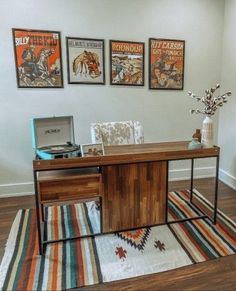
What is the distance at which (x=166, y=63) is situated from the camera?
334 cm

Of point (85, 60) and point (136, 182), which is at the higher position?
point (85, 60)

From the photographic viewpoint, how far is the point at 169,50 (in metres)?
3.32

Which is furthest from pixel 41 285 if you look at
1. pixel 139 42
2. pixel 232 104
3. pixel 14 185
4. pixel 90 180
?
pixel 232 104

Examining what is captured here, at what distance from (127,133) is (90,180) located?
87 cm

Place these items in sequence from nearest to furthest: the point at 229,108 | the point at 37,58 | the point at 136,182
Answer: the point at 136,182 → the point at 37,58 → the point at 229,108

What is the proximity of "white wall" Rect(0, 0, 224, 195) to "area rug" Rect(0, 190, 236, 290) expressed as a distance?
1037mm

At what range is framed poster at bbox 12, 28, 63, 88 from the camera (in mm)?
2883

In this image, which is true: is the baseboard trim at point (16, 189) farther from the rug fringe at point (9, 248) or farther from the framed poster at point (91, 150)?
the framed poster at point (91, 150)

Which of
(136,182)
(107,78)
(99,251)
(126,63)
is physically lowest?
(99,251)

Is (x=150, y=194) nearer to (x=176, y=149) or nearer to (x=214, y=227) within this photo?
(x=176, y=149)

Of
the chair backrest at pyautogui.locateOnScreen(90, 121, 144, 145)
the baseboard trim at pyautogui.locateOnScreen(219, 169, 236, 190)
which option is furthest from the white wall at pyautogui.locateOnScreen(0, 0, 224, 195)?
the baseboard trim at pyautogui.locateOnScreen(219, 169, 236, 190)

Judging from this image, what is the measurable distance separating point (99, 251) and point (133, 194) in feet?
1.82

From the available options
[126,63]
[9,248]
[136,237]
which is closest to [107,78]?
[126,63]

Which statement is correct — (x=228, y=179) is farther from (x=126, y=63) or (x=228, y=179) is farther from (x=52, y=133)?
(x=52, y=133)
